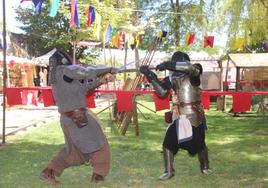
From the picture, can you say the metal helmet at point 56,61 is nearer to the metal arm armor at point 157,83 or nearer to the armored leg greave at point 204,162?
the metal arm armor at point 157,83

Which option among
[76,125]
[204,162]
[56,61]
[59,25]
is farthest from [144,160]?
[59,25]

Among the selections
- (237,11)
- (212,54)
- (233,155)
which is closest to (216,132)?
(233,155)

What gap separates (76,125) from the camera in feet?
16.8

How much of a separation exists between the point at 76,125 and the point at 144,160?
2012 mm

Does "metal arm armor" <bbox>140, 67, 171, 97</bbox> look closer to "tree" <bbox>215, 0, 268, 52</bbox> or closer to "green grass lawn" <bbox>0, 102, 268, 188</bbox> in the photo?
"green grass lawn" <bbox>0, 102, 268, 188</bbox>

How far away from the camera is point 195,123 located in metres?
5.59

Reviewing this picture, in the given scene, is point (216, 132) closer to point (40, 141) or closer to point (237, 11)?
point (40, 141)

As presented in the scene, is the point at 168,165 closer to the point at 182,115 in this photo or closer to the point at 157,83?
the point at 182,115

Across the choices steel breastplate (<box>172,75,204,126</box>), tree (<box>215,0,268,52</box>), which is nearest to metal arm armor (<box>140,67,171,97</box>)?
steel breastplate (<box>172,75,204,126</box>)

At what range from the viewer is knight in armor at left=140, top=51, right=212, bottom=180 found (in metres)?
5.48

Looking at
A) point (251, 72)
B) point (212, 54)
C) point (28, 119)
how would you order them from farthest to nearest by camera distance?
point (212, 54)
point (251, 72)
point (28, 119)

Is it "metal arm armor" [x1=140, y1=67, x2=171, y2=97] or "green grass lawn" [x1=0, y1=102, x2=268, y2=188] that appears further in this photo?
"green grass lawn" [x1=0, y1=102, x2=268, y2=188]

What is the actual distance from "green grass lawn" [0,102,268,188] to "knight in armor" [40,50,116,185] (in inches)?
9.5

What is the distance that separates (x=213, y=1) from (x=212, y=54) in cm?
1614
